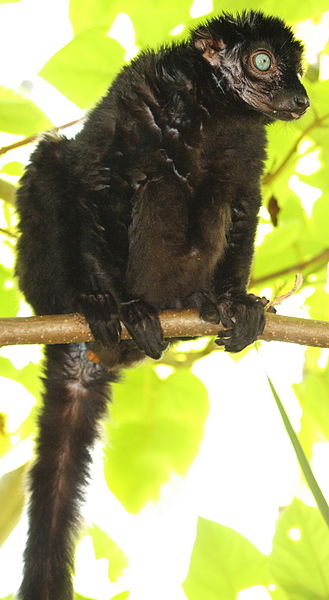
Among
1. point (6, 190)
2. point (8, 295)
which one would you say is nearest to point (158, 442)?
point (8, 295)

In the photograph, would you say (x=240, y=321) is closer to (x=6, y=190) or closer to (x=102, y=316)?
(x=102, y=316)

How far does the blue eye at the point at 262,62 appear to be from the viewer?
3797mm

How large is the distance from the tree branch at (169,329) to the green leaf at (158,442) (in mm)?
376

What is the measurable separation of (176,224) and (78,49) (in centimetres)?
85

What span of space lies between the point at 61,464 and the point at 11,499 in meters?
0.27

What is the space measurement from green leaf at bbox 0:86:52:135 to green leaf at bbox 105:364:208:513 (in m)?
1.27

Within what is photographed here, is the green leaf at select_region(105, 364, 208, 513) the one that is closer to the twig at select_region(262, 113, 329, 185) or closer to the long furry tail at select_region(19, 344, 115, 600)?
the long furry tail at select_region(19, 344, 115, 600)

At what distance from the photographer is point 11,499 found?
3660 millimetres

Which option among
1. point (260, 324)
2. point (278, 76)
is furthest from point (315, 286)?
point (278, 76)

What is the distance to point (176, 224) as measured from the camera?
3.65 meters

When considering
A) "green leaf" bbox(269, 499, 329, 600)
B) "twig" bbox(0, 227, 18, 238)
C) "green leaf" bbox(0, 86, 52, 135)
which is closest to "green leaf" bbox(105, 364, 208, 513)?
"green leaf" bbox(269, 499, 329, 600)

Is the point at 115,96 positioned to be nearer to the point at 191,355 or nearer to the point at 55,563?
the point at 191,355

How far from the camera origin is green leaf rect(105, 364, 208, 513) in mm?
3510

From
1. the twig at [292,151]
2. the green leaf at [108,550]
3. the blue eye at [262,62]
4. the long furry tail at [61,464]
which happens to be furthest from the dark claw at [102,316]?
the blue eye at [262,62]
